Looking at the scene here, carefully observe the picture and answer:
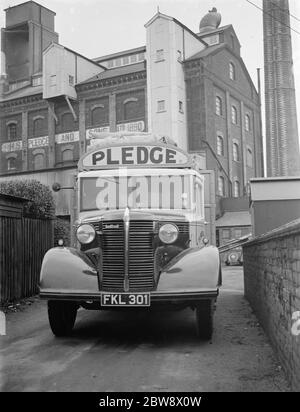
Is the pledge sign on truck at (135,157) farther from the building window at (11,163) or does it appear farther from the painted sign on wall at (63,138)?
the building window at (11,163)

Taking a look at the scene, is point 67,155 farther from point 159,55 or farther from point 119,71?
point 159,55

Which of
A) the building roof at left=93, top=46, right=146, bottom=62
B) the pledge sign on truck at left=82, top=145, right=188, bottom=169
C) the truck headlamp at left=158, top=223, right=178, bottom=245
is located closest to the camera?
the truck headlamp at left=158, top=223, right=178, bottom=245

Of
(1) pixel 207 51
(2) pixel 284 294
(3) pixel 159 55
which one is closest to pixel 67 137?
(3) pixel 159 55

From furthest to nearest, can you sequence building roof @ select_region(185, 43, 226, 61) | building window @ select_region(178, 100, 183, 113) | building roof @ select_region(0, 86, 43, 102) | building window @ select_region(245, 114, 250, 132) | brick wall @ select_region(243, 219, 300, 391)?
building window @ select_region(245, 114, 250, 132) → building roof @ select_region(0, 86, 43, 102) → building roof @ select_region(185, 43, 226, 61) → building window @ select_region(178, 100, 183, 113) → brick wall @ select_region(243, 219, 300, 391)

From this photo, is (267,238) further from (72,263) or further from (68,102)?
(68,102)

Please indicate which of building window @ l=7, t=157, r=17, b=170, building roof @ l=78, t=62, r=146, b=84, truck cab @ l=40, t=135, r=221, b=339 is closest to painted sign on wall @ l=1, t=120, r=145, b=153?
building window @ l=7, t=157, r=17, b=170

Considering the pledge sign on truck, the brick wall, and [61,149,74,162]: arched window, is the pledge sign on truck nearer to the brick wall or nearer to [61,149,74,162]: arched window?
the brick wall

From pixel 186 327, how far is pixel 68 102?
32.5 meters

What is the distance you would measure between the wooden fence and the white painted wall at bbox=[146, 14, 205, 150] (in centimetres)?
2158

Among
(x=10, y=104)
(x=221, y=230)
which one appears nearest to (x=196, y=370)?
(x=221, y=230)

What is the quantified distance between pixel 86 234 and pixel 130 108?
3043 cm

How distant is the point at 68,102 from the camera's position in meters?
37.9

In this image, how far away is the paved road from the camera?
487cm

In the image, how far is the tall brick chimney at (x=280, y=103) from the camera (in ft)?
A: 78.4
